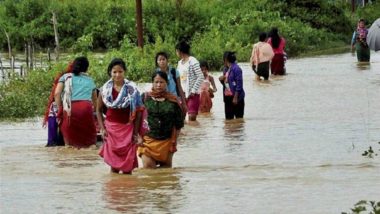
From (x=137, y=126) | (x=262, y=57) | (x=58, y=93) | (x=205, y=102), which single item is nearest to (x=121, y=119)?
(x=137, y=126)

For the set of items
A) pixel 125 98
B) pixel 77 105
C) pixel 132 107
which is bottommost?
pixel 77 105

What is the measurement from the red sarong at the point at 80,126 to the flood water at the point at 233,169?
190 mm

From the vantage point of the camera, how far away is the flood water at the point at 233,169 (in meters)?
10.7

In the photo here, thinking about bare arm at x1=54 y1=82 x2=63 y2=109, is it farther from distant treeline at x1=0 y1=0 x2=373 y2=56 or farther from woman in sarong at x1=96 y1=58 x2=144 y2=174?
distant treeline at x1=0 y1=0 x2=373 y2=56

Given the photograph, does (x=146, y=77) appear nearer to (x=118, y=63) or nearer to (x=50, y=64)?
(x=50, y=64)

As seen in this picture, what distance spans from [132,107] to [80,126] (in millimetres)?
3676

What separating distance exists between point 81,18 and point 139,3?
66.0 feet

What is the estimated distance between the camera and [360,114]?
66.6 ft

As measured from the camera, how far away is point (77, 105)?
619 inches

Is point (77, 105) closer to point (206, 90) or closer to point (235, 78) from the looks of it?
point (235, 78)

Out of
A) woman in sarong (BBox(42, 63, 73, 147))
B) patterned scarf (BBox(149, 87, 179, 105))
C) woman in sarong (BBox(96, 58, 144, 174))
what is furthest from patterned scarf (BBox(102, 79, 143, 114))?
woman in sarong (BBox(42, 63, 73, 147))

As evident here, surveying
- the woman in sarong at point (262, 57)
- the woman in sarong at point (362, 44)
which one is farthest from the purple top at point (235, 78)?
the woman in sarong at point (362, 44)

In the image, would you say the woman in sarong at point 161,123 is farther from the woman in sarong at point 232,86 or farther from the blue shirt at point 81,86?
the woman in sarong at point 232,86

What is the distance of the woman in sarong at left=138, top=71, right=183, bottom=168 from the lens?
504 inches
